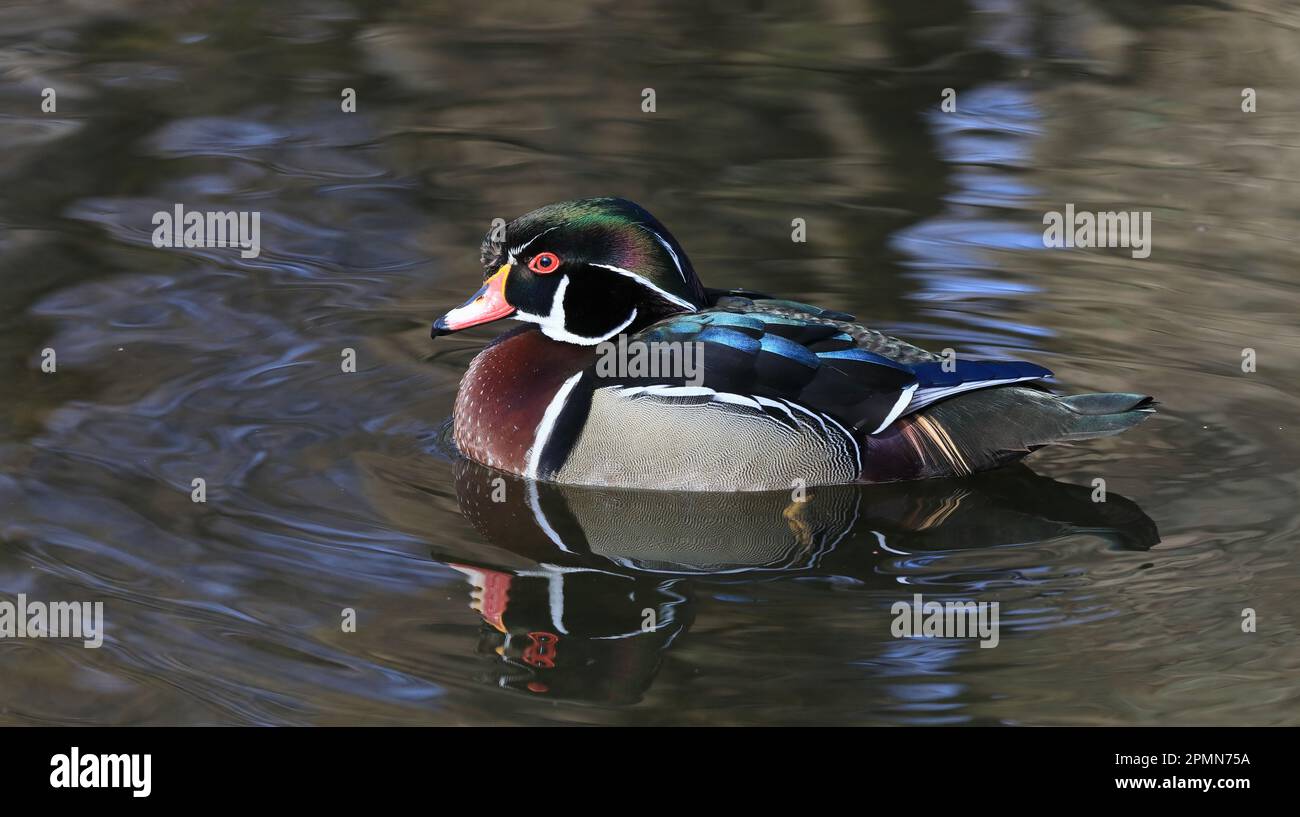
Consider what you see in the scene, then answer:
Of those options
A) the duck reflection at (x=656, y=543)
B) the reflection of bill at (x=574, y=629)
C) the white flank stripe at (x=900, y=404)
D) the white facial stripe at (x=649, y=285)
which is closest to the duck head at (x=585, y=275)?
the white facial stripe at (x=649, y=285)

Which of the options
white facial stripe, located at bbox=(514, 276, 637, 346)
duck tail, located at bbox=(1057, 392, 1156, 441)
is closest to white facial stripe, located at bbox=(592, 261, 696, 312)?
white facial stripe, located at bbox=(514, 276, 637, 346)

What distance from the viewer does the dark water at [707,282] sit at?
227 inches

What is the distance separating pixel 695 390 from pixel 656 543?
678 mm

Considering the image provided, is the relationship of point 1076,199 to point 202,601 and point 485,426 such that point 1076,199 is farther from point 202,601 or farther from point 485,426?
point 202,601

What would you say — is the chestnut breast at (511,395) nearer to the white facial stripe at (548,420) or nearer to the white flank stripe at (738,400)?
the white facial stripe at (548,420)

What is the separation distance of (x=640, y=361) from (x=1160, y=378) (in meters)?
2.95

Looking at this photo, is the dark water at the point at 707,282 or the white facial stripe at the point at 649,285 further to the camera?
the white facial stripe at the point at 649,285

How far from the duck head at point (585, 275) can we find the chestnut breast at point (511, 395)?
0.34 feet

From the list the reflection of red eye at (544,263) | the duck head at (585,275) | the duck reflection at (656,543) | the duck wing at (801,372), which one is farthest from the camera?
the reflection of red eye at (544,263)

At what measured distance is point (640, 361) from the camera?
7.05m

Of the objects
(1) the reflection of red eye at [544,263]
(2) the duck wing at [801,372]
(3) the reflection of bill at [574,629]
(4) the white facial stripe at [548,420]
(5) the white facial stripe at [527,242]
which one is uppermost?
(5) the white facial stripe at [527,242]

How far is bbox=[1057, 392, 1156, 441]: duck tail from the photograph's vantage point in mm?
7180

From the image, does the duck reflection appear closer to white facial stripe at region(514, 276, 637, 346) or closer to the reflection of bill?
the reflection of bill

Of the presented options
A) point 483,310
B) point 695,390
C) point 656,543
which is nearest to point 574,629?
point 656,543
